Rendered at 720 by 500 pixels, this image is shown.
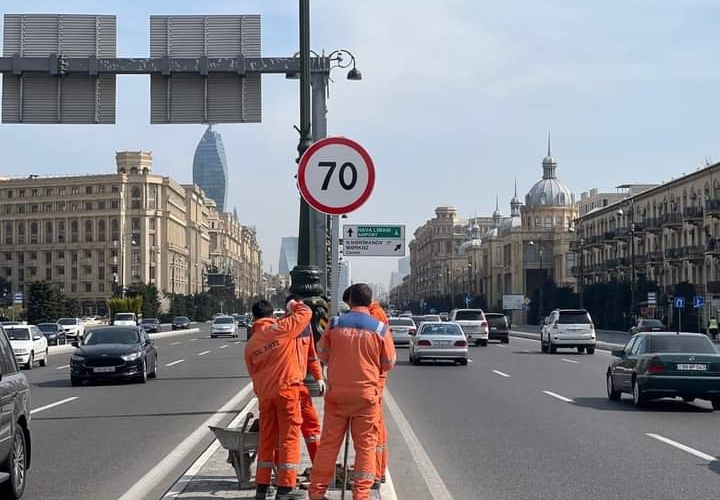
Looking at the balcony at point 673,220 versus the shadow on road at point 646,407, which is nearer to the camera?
the shadow on road at point 646,407

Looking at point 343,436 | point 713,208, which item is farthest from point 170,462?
point 713,208

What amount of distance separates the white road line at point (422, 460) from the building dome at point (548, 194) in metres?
136

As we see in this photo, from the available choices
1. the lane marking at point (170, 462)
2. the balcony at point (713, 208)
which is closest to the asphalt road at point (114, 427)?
the lane marking at point (170, 462)

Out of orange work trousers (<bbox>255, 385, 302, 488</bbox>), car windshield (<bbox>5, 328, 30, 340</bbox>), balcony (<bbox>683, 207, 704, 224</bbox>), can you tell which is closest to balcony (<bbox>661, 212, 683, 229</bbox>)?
balcony (<bbox>683, 207, 704, 224</bbox>)

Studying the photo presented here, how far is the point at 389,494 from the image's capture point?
9258 millimetres

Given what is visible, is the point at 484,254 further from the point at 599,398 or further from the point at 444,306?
the point at 599,398

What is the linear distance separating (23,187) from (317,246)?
409 feet

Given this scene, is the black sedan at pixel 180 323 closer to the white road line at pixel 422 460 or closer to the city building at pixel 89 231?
the city building at pixel 89 231

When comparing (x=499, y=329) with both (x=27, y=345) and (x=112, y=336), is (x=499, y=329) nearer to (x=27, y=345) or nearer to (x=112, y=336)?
(x=27, y=345)

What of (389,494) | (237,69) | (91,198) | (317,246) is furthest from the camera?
(91,198)

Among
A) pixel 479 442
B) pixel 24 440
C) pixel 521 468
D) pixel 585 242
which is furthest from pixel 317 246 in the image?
pixel 585 242

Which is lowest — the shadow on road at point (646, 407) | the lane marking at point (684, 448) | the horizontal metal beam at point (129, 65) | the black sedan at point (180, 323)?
the black sedan at point (180, 323)

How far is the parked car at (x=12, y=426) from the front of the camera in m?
8.94

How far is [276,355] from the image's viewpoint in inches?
341
